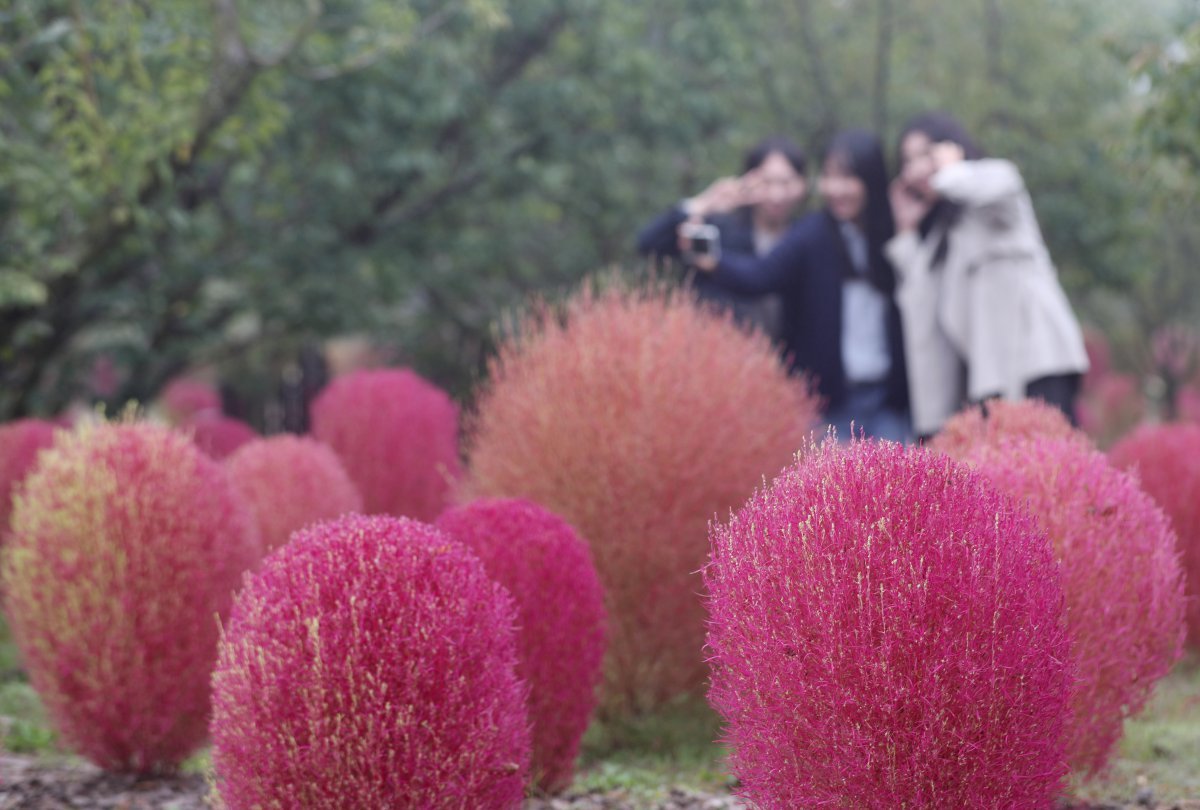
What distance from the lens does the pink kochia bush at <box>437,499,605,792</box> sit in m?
4.85

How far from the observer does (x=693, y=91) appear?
37.7ft

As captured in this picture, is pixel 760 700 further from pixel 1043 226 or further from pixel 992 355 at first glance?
pixel 1043 226

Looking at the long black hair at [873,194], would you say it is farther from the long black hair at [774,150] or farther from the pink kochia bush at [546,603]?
the pink kochia bush at [546,603]

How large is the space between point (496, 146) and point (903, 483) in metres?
8.14

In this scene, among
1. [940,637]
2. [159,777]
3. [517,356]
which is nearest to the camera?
[940,637]

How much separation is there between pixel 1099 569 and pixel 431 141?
7611mm

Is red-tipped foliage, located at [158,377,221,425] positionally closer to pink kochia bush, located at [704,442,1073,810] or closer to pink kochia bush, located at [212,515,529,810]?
pink kochia bush, located at [212,515,529,810]

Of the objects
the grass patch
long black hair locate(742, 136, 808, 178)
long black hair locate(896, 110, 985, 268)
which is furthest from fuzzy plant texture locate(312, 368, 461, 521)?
the grass patch

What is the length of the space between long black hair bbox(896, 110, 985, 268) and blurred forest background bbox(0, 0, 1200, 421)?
3.76ft

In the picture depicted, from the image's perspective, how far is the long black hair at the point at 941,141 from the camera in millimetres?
6812

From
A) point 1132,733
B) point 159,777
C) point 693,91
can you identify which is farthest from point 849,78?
point 159,777

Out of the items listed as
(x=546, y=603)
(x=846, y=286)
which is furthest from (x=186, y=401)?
(x=546, y=603)

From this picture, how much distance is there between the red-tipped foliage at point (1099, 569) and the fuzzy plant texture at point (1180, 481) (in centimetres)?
287

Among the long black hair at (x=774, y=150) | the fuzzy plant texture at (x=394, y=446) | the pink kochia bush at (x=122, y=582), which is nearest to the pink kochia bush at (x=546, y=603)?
the pink kochia bush at (x=122, y=582)
